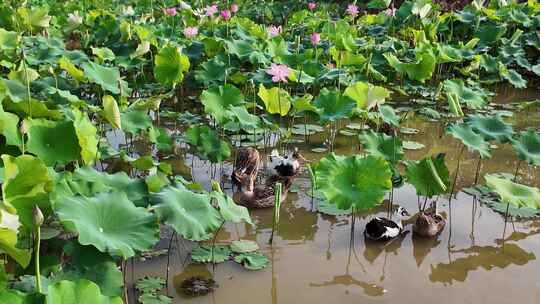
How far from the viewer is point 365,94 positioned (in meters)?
3.70

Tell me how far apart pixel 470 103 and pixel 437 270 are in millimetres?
1735

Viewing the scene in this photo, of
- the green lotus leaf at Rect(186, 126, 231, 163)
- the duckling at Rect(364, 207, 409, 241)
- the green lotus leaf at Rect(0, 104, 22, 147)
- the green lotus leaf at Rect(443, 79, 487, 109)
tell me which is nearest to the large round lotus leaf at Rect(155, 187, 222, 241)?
the green lotus leaf at Rect(0, 104, 22, 147)

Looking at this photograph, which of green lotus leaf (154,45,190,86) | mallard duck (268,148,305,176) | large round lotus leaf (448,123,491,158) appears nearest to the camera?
large round lotus leaf (448,123,491,158)

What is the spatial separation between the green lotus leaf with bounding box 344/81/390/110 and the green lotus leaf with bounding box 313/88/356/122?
0.26ft

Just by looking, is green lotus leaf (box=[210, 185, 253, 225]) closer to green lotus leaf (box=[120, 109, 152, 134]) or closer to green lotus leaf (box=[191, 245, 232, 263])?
green lotus leaf (box=[191, 245, 232, 263])

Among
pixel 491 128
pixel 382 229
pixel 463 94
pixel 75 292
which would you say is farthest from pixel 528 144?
pixel 75 292

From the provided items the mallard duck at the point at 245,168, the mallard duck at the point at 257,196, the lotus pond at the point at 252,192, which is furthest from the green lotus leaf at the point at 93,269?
the mallard duck at the point at 245,168

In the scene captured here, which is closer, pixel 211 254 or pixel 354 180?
pixel 211 254

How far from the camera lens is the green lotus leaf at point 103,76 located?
3598 mm

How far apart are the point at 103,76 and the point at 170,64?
0.59m

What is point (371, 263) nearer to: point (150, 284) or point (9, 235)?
point (150, 284)

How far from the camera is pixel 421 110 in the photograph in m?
4.91

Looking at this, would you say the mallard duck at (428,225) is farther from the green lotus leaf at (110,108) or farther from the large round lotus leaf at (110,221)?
the green lotus leaf at (110,108)

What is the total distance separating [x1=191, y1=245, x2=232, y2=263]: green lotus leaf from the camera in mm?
2566
